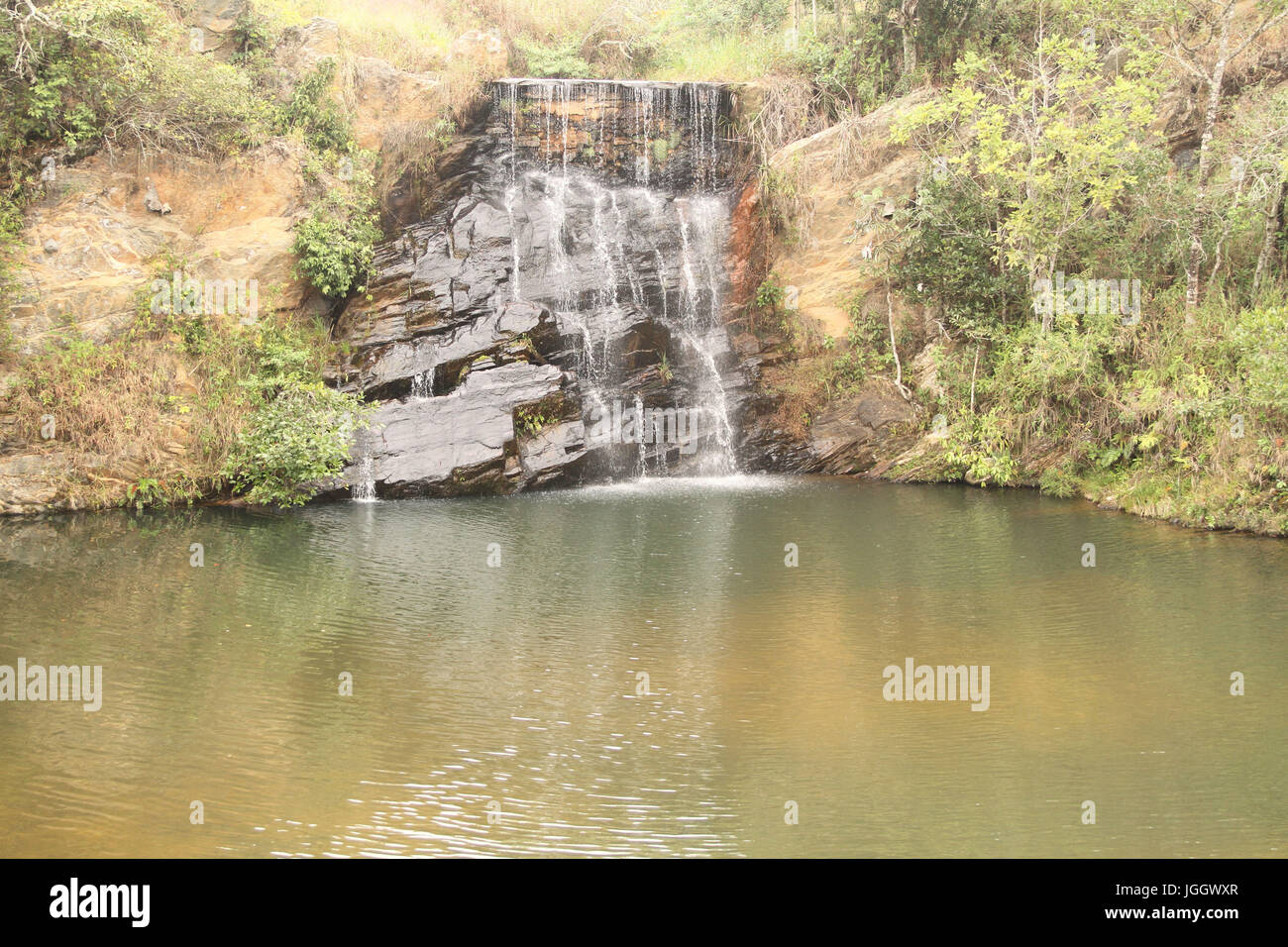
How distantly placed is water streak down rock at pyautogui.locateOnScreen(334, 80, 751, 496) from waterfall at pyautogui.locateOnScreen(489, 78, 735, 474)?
37 millimetres

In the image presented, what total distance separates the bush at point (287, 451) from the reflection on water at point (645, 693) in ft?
8.01

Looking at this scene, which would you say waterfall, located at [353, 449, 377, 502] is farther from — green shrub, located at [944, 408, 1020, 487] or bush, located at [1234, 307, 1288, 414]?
bush, located at [1234, 307, 1288, 414]

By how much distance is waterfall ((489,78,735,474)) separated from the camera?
808 inches

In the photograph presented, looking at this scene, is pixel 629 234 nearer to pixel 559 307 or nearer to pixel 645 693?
pixel 559 307

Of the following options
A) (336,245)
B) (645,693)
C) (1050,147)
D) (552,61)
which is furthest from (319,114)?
(645,693)

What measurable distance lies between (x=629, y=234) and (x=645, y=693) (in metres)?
15.3

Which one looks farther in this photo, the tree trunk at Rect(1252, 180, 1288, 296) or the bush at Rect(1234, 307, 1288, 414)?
the tree trunk at Rect(1252, 180, 1288, 296)

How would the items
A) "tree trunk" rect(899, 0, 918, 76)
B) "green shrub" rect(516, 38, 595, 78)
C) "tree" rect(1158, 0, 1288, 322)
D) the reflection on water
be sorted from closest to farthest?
the reflection on water < "tree" rect(1158, 0, 1288, 322) < "tree trunk" rect(899, 0, 918, 76) < "green shrub" rect(516, 38, 595, 78)

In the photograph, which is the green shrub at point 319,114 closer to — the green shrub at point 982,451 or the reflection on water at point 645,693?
the reflection on water at point 645,693

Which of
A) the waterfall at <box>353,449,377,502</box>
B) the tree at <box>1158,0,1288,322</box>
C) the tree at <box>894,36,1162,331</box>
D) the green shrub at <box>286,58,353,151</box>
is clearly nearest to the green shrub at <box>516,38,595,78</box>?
the green shrub at <box>286,58,353,151</box>

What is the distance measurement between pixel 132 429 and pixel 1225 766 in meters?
16.4

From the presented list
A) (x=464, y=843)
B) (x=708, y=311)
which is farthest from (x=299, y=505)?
(x=464, y=843)

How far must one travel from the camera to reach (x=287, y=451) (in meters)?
16.7

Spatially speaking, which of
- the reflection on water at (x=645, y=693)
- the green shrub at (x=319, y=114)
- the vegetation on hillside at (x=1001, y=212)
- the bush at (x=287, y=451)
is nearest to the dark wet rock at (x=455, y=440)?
the bush at (x=287, y=451)
